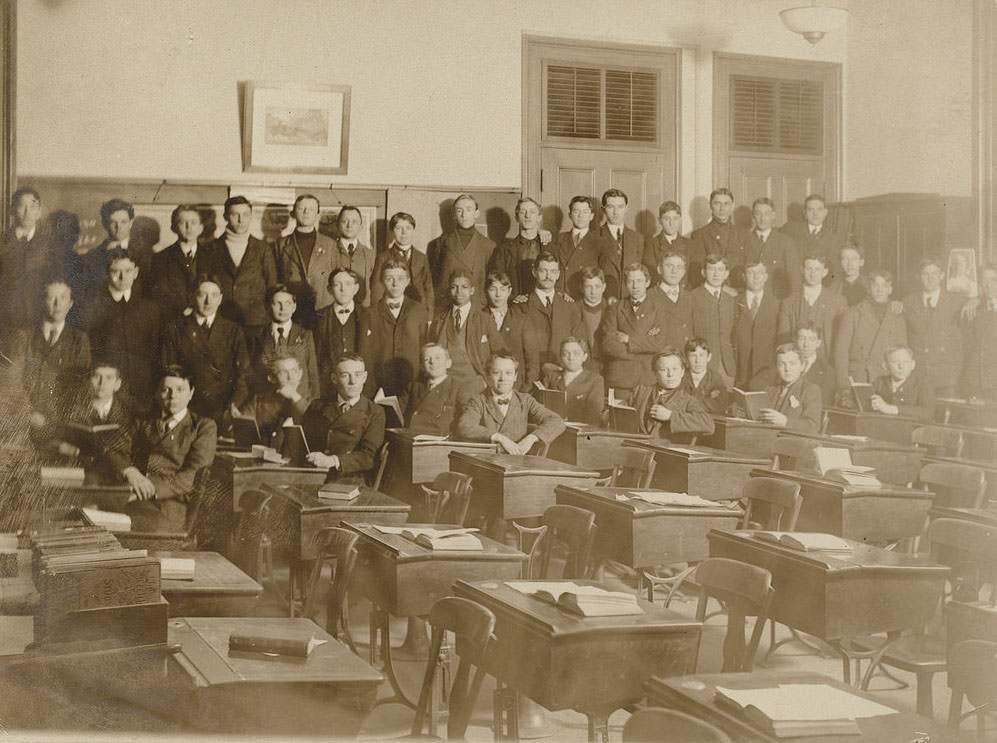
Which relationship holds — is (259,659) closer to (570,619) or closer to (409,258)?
(570,619)

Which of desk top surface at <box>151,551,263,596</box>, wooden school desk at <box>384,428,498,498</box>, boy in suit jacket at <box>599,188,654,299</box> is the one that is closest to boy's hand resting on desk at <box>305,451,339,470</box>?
wooden school desk at <box>384,428,498,498</box>

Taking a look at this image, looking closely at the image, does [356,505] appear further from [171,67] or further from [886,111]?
[886,111]

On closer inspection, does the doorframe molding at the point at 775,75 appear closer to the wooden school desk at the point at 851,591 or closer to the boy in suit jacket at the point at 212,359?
the boy in suit jacket at the point at 212,359

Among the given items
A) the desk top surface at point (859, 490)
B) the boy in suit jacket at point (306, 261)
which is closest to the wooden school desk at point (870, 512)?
the desk top surface at point (859, 490)

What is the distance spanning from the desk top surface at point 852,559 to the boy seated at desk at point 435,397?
3006 mm

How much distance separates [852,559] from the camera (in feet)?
11.8

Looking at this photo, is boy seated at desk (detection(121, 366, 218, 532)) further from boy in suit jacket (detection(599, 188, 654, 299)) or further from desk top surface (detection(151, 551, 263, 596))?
Result: boy in suit jacket (detection(599, 188, 654, 299))

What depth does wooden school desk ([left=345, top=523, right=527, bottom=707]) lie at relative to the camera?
3.65 metres

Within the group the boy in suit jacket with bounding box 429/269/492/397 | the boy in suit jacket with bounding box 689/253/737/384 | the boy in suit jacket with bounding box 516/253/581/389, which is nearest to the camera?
the boy in suit jacket with bounding box 429/269/492/397

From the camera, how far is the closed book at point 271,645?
263cm

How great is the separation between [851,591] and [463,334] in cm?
401

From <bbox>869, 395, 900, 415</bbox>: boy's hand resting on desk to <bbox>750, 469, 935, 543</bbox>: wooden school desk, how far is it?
7.24 ft

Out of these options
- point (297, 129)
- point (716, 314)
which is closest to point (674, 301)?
point (716, 314)

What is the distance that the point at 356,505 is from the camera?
450 centimetres
